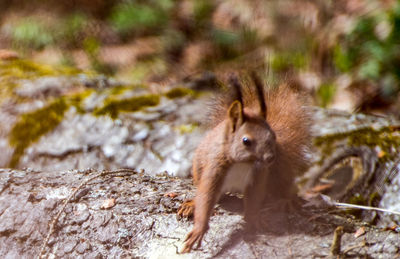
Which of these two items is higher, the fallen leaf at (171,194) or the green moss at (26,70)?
the fallen leaf at (171,194)

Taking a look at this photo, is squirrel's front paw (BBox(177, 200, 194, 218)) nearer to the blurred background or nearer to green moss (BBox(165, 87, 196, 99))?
green moss (BBox(165, 87, 196, 99))

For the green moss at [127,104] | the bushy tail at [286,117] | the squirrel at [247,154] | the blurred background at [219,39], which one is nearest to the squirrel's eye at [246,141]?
the squirrel at [247,154]

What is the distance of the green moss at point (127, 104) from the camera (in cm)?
296

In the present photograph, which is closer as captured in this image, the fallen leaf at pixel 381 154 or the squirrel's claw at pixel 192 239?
the squirrel's claw at pixel 192 239

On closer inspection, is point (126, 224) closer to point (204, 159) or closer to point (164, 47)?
point (204, 159)

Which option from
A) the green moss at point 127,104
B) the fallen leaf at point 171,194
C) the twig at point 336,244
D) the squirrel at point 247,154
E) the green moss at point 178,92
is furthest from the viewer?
the green moss at point 178,92

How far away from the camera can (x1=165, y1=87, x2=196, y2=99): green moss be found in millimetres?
3170

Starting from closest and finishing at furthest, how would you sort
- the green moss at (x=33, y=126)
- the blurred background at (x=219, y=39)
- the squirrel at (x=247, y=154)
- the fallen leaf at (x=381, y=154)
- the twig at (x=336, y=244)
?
the twig at (x=336, y=244) → the squirrel at (x=247, y=154) → the fallen leaf at (x=381, y=154) → the green moss at (x=33, y=126) → the blurred background at (x=219, y=39)

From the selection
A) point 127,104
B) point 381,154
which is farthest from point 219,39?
point 381,154

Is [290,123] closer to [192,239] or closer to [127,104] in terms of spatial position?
[192,239]

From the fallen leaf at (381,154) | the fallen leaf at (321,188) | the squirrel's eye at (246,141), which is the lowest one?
the fallen leaf at (321,188)

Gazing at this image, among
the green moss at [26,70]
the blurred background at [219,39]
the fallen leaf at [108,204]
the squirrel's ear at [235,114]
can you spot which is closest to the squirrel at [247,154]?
the squirrel's ear at [235,114]

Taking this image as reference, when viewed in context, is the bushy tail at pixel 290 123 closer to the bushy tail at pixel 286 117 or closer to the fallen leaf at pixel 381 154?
the bushy tail at pixel 286 117

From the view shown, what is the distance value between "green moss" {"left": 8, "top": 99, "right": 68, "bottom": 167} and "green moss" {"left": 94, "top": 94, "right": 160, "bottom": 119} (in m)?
0.25
